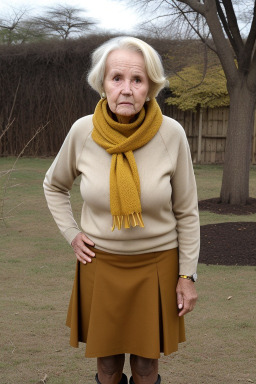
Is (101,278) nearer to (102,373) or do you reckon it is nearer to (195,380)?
(102,373)

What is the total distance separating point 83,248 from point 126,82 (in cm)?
70

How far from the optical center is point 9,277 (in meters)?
5.66

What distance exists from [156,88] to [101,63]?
0.80ft

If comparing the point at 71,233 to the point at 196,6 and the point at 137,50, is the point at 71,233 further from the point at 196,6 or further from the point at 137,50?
the point at 196,6

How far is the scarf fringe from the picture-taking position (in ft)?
7.23

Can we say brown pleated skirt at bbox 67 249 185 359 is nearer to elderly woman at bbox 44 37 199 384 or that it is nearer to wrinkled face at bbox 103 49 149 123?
elderly woman at bbox 44 37 199 384

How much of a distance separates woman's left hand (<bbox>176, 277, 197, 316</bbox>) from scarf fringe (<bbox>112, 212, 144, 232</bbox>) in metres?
0.34

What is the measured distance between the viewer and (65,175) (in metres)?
2.49

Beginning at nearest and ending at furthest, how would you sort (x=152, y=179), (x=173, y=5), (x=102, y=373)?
(x=152, y=179) < (x=102, y=373) < (x=173, y=5)

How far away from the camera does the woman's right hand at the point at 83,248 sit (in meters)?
2.38

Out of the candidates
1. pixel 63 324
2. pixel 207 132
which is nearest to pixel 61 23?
pixel 207 132

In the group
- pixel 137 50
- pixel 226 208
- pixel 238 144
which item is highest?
pixel 137 50

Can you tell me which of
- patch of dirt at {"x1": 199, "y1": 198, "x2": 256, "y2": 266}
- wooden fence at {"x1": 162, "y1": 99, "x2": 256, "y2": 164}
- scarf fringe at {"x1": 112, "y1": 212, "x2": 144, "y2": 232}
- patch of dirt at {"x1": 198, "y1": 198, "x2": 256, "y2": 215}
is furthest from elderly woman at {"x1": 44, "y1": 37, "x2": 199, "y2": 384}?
wooden fence at {"x1": 162, "y1": 99, "x2": 256, "y2": 164}

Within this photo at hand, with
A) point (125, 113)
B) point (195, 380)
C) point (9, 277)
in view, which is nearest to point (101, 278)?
point (125, 113)
